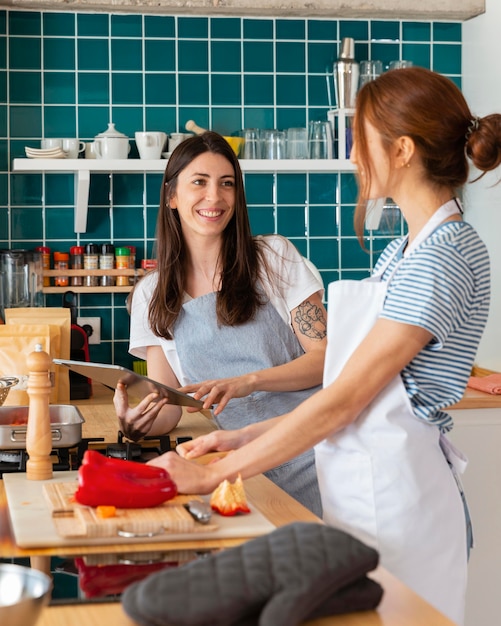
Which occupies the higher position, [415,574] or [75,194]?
[75,194]

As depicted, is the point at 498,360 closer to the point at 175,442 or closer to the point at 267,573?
the point at 175,442

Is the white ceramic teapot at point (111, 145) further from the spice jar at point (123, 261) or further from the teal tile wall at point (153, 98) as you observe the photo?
the spice jar at point (123, 261)

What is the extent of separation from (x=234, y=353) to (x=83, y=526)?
101cm

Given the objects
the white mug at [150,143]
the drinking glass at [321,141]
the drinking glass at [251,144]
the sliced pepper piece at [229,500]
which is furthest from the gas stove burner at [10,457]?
the drinking glass at [321,141]

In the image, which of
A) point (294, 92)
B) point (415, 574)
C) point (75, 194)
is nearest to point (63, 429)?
point (415, 574)

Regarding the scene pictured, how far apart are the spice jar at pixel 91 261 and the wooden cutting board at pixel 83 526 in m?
2.20

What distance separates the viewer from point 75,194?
11.8 ft

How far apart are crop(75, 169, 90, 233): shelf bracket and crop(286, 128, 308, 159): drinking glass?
78cm

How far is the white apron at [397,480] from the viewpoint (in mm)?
1443

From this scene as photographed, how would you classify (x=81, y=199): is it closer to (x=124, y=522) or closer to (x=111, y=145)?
(x=111, y=145)

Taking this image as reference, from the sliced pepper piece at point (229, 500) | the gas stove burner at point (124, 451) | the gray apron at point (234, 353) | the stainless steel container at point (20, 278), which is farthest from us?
the stainless steel container at point (20, 278)

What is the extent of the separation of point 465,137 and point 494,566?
1791mm

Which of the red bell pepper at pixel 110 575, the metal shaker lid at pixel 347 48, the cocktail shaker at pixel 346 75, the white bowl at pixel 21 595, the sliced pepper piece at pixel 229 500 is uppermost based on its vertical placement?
the metal shaker lid at pixel 347 48

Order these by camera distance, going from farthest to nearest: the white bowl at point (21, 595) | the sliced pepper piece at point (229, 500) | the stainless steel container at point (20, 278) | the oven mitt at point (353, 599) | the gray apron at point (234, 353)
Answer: the stainless steel container at point (20, 278), the gray apron at point (234, 353), the sliced pepper piece at point (229, 500), the oven mitt at point (353, 599), the white bowl at point (21, 595)
